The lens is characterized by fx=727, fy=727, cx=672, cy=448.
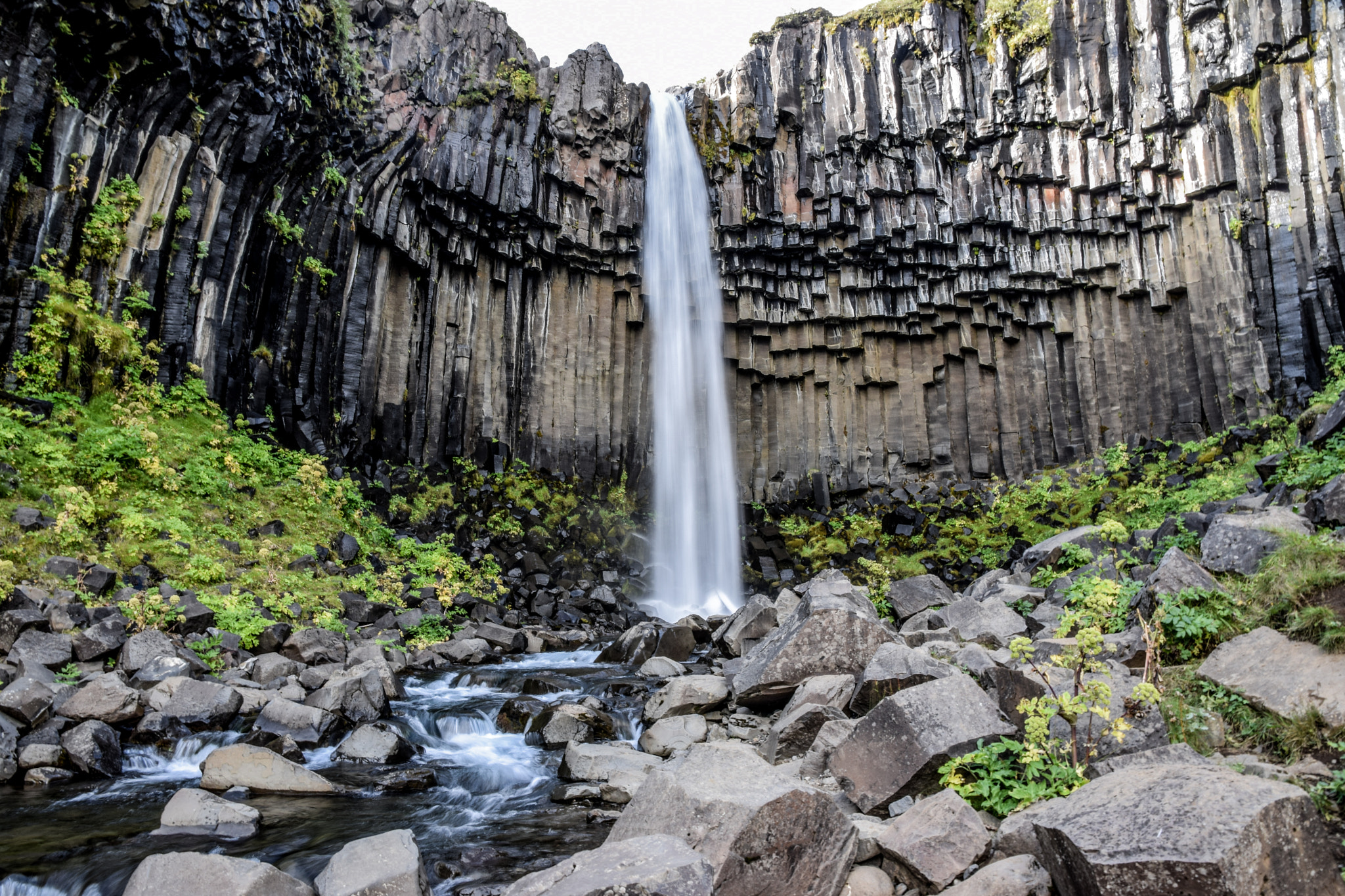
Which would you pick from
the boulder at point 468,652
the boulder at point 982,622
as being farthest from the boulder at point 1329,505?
the boulder at point 468,652

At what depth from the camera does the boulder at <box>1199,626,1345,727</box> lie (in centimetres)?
437

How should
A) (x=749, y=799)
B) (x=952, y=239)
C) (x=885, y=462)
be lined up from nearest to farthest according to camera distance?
(x=749, y=799), (x=952, y=239), (x=885, y=462)

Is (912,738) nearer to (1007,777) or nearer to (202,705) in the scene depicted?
(1007,777)

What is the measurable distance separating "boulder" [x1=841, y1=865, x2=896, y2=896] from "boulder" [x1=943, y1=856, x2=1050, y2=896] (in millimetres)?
358

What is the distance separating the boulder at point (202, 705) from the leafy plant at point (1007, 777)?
264 inches

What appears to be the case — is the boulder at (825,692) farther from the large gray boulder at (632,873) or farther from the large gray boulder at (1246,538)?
the large gray boulder at (1246,538)

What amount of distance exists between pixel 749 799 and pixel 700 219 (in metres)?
21.0

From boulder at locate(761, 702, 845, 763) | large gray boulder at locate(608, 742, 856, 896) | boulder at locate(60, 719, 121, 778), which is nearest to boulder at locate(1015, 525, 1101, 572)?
boulder at locate(761, 702, 845, 763)

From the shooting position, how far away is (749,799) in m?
3.93

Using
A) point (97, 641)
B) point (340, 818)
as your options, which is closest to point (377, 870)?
point (340, 818)

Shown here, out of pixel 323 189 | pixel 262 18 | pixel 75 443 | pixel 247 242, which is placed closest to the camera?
pixel 75 443

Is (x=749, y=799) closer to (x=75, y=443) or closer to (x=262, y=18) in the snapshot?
(x=75, y=443)

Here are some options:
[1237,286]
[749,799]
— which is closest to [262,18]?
[749,799]

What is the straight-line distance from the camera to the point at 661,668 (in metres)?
10.5
